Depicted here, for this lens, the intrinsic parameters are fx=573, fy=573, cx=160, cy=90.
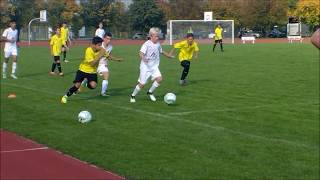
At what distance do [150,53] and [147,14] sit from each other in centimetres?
6393

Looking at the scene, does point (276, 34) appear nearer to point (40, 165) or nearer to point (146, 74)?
point (146, 74)

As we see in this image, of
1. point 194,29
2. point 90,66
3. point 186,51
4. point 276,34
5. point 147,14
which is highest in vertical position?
point 147,14

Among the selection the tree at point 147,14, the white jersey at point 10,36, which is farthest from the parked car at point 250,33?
the white jersey at point 10,36

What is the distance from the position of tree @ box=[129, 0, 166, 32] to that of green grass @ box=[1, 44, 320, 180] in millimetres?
59017

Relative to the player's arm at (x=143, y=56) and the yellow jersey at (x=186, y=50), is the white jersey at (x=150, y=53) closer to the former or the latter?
the player's arm at (x=143, y=56)

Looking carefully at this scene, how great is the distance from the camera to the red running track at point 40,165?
7.36 metres

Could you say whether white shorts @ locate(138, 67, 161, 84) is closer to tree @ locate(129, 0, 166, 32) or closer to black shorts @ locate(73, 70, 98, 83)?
black shorts @ locate(73, 70, 98, 83)

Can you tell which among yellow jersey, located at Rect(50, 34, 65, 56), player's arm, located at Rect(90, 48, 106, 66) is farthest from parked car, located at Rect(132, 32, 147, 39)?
player's arm, located at Rect(90, 48, 106, 66)

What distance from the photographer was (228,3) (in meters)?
84.4

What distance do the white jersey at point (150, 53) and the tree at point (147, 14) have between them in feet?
207

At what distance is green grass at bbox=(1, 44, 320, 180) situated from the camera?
7.81 metres

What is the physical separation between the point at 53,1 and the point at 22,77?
6776 centimetres

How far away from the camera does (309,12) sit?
77.7m

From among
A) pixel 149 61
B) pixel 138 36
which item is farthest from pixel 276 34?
pixel 149 61
